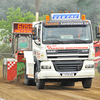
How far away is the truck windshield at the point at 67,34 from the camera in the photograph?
36.2 ft

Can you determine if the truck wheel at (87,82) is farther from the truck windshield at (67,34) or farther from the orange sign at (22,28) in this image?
the orange sign at (22,28)

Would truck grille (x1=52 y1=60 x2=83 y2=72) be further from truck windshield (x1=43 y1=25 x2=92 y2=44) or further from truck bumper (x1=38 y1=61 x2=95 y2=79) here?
truck windshield (x1=43 y1=25 x2=92 y2=44)

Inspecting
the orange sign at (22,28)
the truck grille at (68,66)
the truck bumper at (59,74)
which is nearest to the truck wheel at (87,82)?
the truck bumper at (59,74)

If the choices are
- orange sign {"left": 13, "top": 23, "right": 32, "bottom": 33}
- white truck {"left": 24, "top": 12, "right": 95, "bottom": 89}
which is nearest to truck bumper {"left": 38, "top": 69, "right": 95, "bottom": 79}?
white truck {"left": 24, "top": 12, "right": 95, "bottom": 89}

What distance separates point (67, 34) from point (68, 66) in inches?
49.0

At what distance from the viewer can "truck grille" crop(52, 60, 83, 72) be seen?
36.1 feet

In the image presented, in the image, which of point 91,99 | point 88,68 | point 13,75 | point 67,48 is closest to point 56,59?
point 67,48

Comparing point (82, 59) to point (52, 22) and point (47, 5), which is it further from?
point (47, 5)

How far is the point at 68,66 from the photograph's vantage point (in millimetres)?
11070

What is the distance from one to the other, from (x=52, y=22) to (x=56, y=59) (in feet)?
5.05

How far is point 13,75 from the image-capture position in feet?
53.1

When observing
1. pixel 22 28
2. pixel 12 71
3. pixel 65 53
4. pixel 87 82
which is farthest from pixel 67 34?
pixel 22 28

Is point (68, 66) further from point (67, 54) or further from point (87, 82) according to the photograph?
point (87, 82)

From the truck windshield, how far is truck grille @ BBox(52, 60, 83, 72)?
2.53 ft
